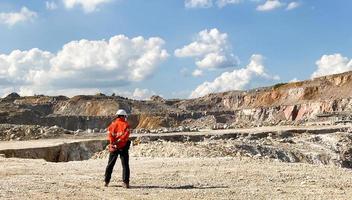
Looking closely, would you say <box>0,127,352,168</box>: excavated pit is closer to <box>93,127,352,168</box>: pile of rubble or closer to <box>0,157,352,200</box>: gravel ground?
<box>93,127,352,168</box>: pile of rubble

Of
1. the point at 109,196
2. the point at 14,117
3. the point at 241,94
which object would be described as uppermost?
the point at 241,94

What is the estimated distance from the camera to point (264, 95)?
120188 millimetres

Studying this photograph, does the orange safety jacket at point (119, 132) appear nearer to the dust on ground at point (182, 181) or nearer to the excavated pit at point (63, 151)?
the dust on ground at point (182, 181)

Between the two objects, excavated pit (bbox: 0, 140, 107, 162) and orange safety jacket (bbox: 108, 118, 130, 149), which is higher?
orange safety jacket (bbox: 108, 118, 130, 149)

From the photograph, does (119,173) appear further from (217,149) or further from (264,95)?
(264,95)

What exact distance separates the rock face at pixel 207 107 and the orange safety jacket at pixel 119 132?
59353mm

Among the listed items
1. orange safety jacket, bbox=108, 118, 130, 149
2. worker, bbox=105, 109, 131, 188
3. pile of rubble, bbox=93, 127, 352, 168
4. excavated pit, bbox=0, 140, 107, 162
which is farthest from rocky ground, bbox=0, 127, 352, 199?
excavated pit, bbox=0, 140, 107, 162

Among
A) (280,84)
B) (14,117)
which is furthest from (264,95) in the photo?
(14,117)

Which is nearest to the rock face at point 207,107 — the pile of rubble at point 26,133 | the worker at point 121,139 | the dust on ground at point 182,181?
the pile of rubble at point 26,133

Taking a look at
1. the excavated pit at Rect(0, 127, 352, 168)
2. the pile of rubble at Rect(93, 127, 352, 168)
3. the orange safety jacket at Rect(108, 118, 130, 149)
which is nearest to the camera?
the orange safety jacket at Rect(108, 118, 130, 149)

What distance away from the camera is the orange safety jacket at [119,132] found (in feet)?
48.1

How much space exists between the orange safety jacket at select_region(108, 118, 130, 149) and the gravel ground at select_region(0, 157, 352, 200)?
1161 mm

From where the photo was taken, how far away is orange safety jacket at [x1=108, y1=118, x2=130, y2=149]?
1467 centimetres

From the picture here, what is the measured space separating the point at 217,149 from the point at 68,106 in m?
95.9
